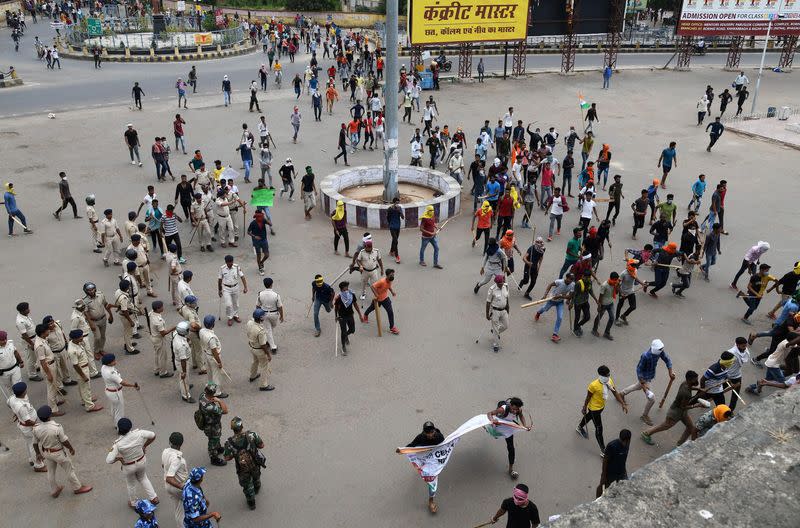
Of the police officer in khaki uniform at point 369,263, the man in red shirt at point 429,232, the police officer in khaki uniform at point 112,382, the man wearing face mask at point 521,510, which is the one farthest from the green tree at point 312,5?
the man wearing face mask at point 521,510

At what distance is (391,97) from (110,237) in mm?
7034

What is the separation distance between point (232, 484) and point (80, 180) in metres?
13.5

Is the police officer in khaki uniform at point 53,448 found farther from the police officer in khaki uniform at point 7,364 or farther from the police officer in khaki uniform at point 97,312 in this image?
the police officer in khaki uniform at point 97,312

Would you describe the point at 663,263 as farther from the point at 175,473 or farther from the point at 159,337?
the point at 175,473

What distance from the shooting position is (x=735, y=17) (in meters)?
32.9

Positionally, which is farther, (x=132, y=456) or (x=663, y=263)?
(x=663, y=263)

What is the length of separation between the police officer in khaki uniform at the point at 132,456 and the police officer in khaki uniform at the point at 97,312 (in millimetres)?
3211

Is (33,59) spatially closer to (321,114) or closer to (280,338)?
(321,114)

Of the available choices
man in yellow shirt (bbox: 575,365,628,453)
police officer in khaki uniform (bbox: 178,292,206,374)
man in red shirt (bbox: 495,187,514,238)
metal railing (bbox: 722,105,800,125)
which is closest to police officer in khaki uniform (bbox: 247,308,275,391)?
police officer in khaki uniform (bbox: 178,292,206,374)

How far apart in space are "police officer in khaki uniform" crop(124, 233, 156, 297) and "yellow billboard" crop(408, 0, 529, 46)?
68.9ft

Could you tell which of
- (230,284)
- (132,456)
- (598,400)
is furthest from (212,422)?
(598,400)

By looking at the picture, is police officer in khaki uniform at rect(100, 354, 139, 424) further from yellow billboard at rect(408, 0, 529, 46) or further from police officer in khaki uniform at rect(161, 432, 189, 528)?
yellow billboard at rect(408, 0, 529, 46)

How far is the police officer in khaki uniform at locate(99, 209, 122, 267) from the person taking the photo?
40.8 feet

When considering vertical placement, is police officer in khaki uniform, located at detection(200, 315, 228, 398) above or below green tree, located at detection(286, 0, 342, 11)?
below
